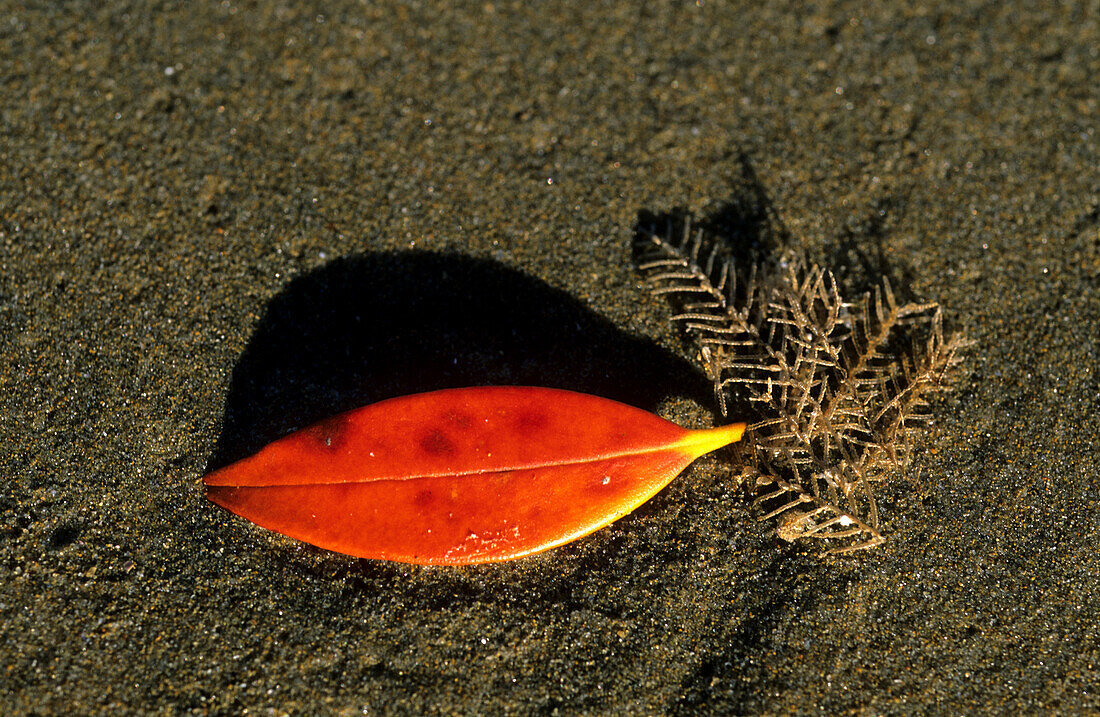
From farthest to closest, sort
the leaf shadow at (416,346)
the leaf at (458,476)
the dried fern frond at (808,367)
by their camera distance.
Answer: the leaf shadow at (416,346), the dried fern frond at (808,367), the leaf at (458,476)

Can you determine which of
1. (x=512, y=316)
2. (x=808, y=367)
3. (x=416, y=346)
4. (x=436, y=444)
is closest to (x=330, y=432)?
(x=436, y=444)

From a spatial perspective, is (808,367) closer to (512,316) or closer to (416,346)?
(512,316)

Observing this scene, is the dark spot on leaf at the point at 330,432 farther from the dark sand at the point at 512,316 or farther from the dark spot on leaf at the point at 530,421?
the dark spot on leaf at the point at 530,421

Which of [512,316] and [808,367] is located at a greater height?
[808,367]

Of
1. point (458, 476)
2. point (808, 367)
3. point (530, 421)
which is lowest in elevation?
point (458, 476)

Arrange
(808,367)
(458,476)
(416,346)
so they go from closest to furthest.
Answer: (458,476)
(808,367)
(416,346)

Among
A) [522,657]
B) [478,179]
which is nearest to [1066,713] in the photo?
[522,657]

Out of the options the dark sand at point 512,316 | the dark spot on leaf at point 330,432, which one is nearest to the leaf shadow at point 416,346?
the dark sand at point 512,316

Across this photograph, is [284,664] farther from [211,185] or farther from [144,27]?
[144,27]
